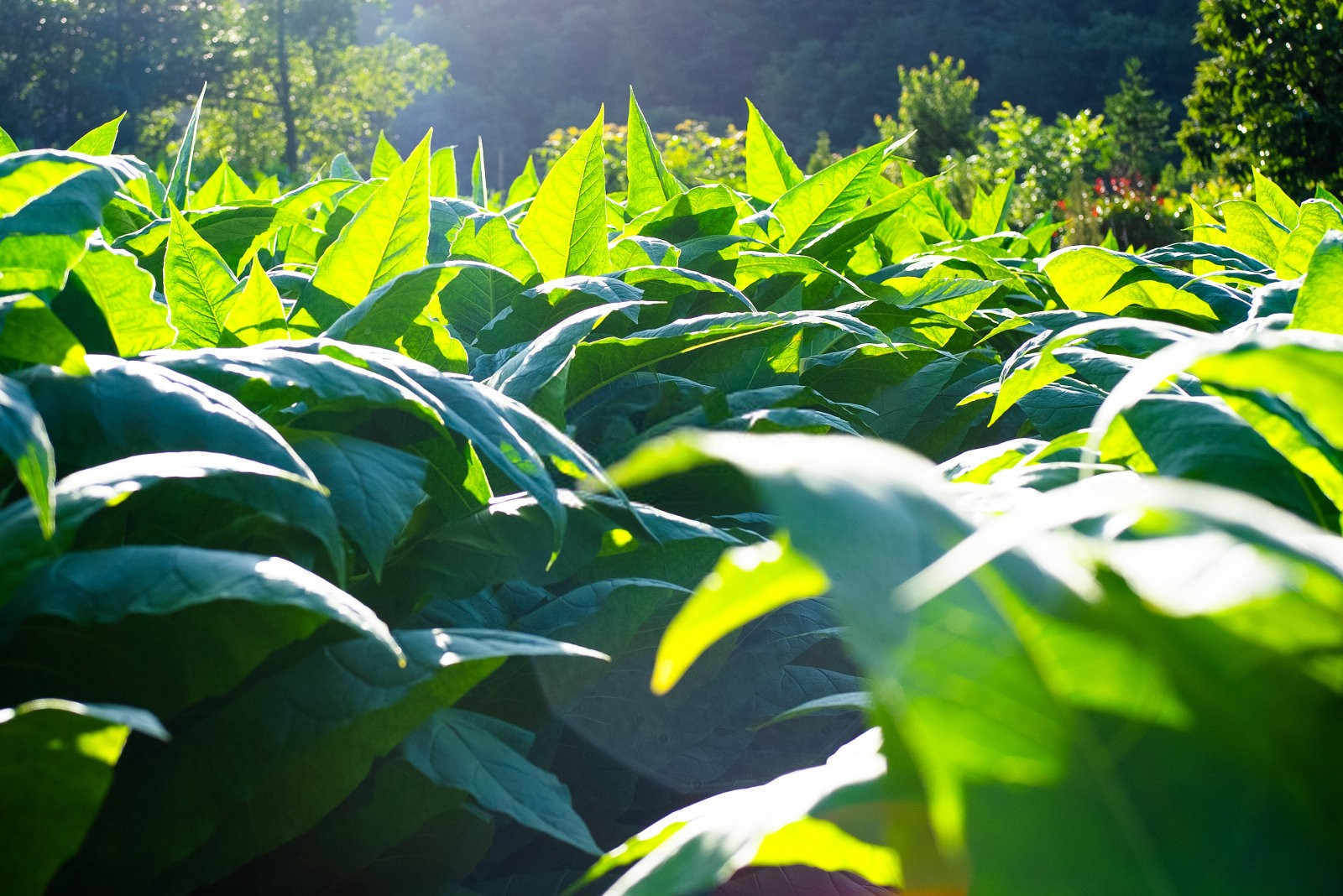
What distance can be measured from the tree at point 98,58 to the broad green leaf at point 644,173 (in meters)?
29.4

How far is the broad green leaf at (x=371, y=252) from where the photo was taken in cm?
151

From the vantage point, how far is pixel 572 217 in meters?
1.82

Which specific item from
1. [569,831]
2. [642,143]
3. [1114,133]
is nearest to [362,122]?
[1114,133]

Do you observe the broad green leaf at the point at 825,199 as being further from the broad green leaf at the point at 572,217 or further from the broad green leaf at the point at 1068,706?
the broad green leaf at the point at 1068,706

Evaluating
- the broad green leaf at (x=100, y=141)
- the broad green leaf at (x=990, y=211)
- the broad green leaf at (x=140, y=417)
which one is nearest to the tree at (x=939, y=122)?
the broad green leaf at (x=990, y=211)

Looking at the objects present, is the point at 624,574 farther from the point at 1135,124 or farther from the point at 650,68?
the point at 650,68

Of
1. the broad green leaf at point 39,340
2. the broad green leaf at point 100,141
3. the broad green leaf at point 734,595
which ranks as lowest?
the broad green leaf at point 734,595

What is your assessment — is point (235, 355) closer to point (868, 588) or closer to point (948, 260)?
point (868, 588)

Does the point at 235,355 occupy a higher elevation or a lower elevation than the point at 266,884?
higher

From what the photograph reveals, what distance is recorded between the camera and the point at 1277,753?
525mm

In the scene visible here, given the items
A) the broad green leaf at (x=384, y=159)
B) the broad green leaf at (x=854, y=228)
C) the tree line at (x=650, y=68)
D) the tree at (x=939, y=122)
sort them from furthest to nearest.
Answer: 1. the tree at (x=939, y=122)
2. the tree line at (x=650, y=68)
3. the broad green leaf at (x=384, y=159)
4. the broad green leaf at (x=854, y=228)

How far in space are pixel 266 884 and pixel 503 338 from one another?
902 millimetres

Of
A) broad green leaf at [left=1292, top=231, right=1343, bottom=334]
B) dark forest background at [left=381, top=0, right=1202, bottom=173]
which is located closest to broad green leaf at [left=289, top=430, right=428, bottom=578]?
broad green leaf at [left=1292, top=231, right=1343, bottom=334]

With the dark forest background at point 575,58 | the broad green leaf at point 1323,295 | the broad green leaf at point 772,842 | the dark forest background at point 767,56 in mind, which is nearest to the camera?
the broad green leaf at point 772,842
